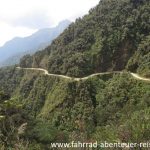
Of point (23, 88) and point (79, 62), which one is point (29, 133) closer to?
point (79, 62)

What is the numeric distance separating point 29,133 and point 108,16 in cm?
4819

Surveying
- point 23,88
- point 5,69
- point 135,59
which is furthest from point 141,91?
point 5,69

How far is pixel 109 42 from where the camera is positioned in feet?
246

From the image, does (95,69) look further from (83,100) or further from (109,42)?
(83,100)

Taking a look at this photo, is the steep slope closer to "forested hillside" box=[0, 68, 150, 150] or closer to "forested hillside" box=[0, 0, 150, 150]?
"forested hillside" box=[0, 0, 150, 150]

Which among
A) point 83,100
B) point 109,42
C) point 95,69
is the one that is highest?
point 109,42

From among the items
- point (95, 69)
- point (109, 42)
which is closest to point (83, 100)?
point (95, 69)

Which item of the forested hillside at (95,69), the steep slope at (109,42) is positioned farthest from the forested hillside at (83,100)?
the steep slope at (109,42)

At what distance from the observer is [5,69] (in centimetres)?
10756

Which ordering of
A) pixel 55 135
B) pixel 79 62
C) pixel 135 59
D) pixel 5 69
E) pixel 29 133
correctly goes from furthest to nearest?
pixel 5 69 < pixel 79 62 < pixel 135 59 < pixel 55 135 < pixel 29 133

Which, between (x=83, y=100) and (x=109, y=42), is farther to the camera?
(x=109, y=42)

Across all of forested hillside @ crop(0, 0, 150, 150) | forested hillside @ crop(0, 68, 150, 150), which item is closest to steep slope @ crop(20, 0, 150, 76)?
forested hillside @ crop(0, 0, 150, 150)

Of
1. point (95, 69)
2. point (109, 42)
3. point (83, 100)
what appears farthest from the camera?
point (109, 42)

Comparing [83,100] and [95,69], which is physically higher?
[95,69]
